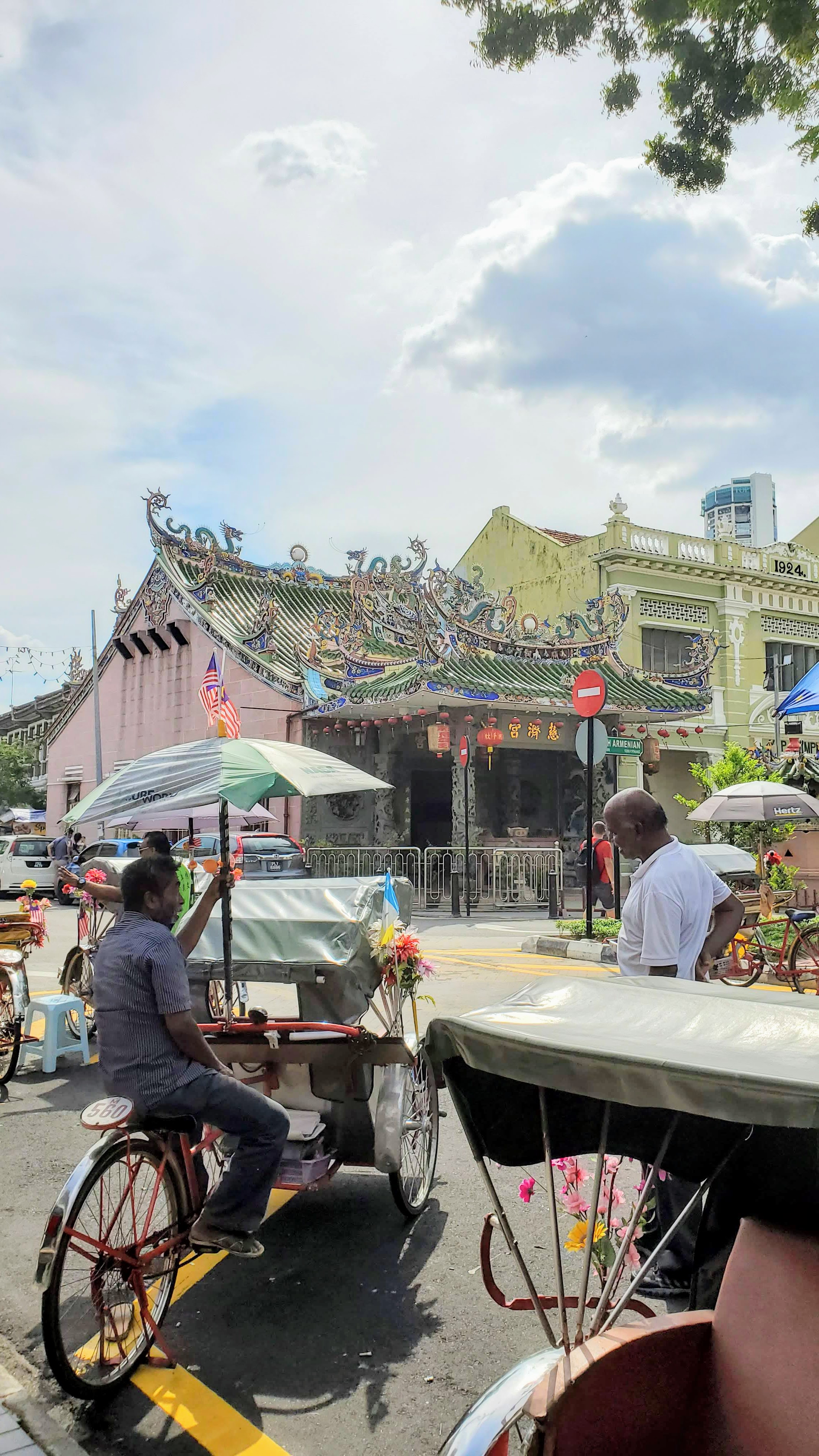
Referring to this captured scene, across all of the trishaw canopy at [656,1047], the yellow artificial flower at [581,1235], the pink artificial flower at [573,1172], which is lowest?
the yellow artificial flower at [581,1235]

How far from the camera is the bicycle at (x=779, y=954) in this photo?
419 inches

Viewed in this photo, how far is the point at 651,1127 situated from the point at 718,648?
24.0 m

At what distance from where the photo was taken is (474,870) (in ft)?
66.3

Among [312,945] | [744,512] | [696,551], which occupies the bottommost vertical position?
[312,945]

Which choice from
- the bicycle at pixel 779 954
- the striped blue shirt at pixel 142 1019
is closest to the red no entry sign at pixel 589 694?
the bicycle at pixel 779 954

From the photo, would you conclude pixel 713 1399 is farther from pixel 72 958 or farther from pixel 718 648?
pixel 718 648

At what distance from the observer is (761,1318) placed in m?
2.06

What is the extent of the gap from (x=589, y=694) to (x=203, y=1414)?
9441 mm

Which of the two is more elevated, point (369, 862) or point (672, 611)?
point (672, 611)

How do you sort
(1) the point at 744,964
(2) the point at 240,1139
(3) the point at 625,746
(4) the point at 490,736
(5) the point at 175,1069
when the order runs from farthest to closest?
(4) the point at 490,736 → (3) the point at 625,746 → (1) the point at 744,964 → (2) the point at 240,1139 → (5) the point at 175,1069

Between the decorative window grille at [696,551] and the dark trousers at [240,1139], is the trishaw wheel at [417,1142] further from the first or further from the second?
the decorative window grille at [696,551]

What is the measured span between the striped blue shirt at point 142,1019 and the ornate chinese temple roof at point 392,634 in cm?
1572

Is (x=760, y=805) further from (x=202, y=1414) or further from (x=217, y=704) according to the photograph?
(x=202, y=1414)

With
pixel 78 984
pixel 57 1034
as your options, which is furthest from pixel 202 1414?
pixel 78 984
